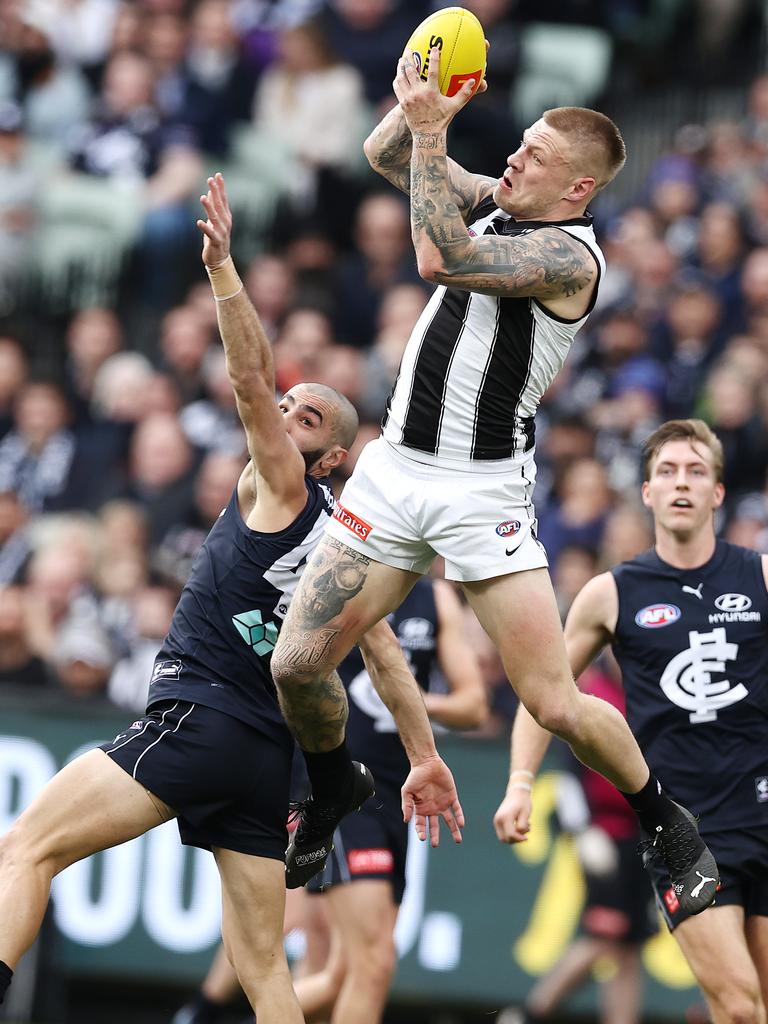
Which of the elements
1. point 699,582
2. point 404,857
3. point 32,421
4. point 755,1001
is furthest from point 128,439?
point 755,1001

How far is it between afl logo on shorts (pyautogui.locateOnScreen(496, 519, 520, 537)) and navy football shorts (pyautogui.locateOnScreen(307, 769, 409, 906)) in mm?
2587

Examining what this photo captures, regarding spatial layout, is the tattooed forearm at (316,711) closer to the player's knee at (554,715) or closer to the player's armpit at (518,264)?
the player's knee at (554,715)

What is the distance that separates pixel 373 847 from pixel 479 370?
307 cm

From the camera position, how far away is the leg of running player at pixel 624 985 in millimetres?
10656

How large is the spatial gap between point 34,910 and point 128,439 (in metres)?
7.64

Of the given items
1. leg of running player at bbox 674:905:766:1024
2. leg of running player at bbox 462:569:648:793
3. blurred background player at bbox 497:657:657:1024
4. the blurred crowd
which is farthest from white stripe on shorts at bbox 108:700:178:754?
the blurred crowd

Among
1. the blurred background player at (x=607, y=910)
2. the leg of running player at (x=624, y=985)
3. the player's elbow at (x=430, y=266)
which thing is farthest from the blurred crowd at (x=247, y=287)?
the player's elbow at (x=430, y=266)

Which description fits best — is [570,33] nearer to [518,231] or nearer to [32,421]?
[32,421]

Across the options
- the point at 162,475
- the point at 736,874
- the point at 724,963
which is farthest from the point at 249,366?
the point at 162,475

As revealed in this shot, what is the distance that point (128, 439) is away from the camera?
45.9ft

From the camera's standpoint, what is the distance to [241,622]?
719cm

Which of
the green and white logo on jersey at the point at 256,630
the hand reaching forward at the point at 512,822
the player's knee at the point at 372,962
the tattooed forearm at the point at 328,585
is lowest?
the player's knee at the point at 372,962

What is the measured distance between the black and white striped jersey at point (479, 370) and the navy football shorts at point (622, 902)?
15.1 ft

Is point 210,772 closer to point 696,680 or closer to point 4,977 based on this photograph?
point 4,977
